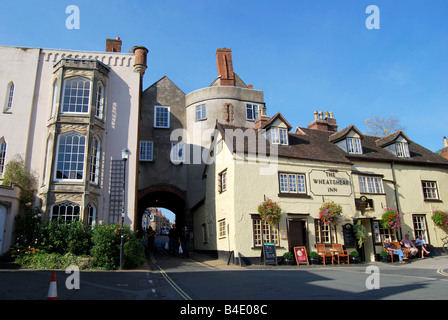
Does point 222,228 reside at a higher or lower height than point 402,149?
lower

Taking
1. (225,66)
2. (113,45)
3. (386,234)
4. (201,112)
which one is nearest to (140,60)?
(113,45)

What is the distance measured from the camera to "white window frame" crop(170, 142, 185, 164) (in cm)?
2773

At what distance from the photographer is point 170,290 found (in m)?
9.79

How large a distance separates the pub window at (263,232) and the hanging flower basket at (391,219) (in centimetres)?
761

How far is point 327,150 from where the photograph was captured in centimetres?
2184

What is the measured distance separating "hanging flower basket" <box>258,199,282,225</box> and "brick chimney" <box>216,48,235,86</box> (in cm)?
1467

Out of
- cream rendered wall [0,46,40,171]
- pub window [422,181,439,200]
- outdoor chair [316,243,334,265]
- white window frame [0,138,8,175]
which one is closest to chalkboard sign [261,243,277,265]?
outdoor chair [316,243,334,265]

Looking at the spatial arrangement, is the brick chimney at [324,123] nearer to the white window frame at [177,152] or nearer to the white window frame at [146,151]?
the white window frame at [177,152]

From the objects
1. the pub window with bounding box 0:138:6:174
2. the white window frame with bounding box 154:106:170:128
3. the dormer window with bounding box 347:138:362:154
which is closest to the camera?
the pub window with bounding box 0:138:6:174

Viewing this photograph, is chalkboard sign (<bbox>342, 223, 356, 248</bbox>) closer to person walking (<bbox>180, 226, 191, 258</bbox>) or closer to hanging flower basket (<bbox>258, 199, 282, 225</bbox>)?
hanging flower basket (<bbox>258, 199, 282, 225</bbox>)

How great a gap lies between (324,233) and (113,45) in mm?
19021

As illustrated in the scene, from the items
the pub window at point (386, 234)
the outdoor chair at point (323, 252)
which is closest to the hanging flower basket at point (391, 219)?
the pub window at point (386, 234)

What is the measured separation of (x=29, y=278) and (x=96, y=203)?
264 inches

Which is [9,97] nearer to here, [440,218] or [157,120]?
[157,120]
